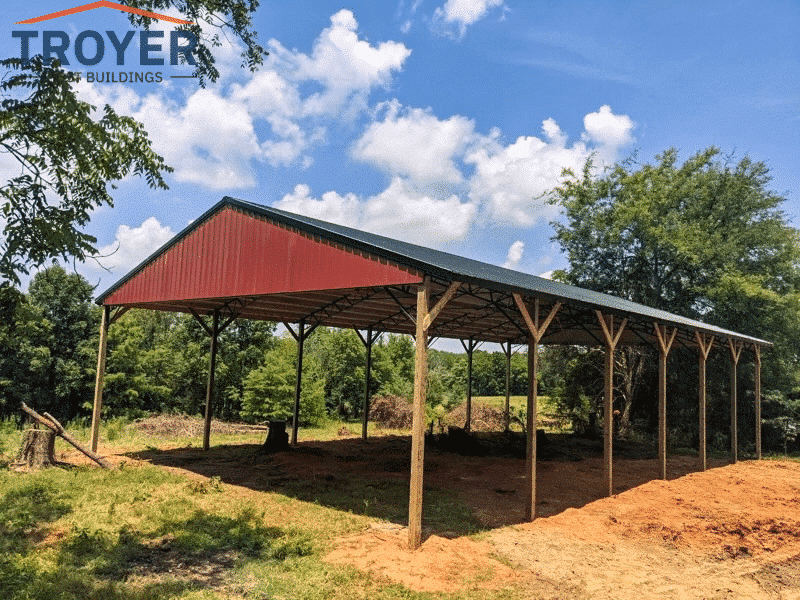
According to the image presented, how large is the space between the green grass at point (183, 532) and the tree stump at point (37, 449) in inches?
16.9

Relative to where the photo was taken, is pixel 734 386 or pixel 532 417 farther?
pixel 734 386

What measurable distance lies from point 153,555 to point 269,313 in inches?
422

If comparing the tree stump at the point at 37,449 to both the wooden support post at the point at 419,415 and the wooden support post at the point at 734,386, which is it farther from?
the wooden support post at the point at 734,386

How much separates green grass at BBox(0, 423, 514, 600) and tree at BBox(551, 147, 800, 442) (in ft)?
61.9

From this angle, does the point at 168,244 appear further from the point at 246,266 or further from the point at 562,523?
the point at 562,523

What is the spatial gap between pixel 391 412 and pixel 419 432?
63.1 ft

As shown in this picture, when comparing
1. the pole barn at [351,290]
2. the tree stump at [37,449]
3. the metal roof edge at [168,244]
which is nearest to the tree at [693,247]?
the pole barn at [351,290]

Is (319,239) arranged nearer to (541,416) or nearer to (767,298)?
(767,298)

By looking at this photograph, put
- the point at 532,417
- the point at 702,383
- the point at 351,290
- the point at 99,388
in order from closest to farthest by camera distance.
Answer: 1. the point at 532,417
2. the point at 351,290
3. the point at 99,388
4. the point at 702,383

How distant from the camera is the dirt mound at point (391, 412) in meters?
26.8

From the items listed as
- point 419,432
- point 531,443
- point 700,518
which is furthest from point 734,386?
point 419,432

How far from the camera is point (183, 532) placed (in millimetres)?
8578

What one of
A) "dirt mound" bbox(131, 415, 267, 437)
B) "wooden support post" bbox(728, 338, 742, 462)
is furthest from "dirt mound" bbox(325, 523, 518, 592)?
"wooden support post" bbox(728, 338, 742, 462)

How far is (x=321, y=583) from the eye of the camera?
263 inches
